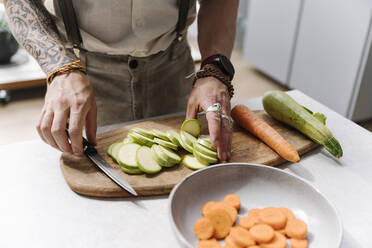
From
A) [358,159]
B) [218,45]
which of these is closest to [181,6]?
[218,45]

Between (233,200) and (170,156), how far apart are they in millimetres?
227

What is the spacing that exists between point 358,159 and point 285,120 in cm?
26

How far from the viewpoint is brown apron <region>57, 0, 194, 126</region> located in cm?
135

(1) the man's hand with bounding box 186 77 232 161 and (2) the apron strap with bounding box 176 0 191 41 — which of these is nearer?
(1) the man's hand with bounding box 186 77 232 161

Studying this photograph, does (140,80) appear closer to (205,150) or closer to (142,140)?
(142,140)

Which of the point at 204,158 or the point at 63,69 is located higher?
the point at 63,69

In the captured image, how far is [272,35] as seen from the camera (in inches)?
146

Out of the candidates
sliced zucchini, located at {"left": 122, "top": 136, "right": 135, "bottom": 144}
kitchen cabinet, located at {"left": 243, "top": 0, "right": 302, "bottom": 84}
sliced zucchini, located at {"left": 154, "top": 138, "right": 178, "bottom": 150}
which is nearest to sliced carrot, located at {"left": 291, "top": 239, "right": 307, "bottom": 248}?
sliced zucchini, located at {"left": 154, "top": 138, "right": 178, "bottom": 150}

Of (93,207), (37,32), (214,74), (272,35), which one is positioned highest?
(37,32)

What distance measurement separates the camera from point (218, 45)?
1370mm

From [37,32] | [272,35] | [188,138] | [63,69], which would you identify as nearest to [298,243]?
[188,138]

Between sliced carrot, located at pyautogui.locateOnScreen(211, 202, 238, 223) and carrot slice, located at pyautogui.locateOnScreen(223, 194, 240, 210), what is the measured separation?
0.02 metres

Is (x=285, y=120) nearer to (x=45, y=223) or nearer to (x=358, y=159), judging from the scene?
(x=358, y=159)

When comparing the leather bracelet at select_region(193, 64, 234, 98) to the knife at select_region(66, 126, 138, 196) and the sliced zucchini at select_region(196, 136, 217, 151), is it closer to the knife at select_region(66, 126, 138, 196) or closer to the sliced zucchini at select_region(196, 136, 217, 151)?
the sliced zucchini at select_region(196, 136, 217, 151)
